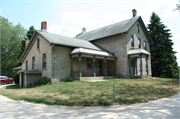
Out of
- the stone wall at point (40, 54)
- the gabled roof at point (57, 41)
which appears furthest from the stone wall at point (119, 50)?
the stone wall at point (40, 54)

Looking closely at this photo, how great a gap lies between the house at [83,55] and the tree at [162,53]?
14.8ft

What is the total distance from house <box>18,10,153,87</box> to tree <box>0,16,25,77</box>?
16.5m

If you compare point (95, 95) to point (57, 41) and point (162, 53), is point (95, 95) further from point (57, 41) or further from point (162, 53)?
point (162, 53)

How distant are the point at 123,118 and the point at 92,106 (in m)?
2.10

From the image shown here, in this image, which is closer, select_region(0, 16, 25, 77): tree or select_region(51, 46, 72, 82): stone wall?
select_region(51, 46, 72, 82): stone wall

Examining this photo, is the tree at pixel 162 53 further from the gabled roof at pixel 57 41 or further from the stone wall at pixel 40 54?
the stone wall at pixel 40 54

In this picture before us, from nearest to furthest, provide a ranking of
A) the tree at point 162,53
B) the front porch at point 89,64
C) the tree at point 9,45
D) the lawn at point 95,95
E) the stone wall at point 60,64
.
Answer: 1. the lawn at point 95,95
2. the stone wall at point 60,64
3. the front porch at point 89,64
4. the tree at point 162,53
5. the tree at point 9,45

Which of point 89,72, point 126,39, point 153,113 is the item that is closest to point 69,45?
point 89,72

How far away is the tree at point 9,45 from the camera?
3450cm

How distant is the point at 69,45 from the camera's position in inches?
659

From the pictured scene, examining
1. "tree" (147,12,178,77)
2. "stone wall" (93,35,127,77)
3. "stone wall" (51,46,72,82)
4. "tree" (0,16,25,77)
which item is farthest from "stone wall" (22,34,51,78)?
"tree" (147,12,178,77)

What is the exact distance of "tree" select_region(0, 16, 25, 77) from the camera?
113 ft

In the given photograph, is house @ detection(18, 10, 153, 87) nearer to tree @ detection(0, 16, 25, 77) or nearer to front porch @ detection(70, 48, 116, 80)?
front porch @ detection(70, 48, 116, 80)

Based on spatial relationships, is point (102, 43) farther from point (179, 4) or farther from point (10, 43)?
point (10, 43)
